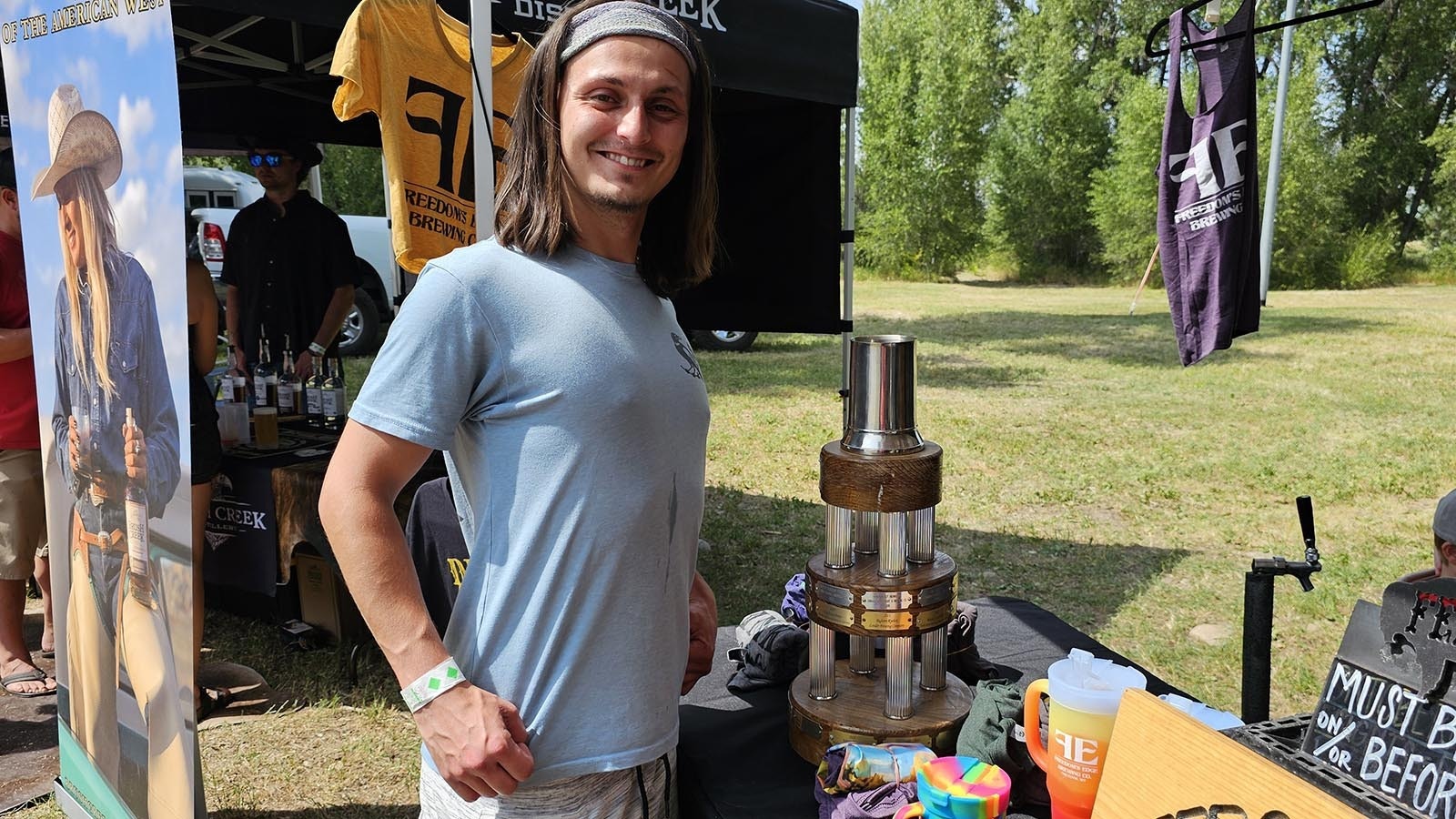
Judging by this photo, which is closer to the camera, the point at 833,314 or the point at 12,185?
the point at 12,185

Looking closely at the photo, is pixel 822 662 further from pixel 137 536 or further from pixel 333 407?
pixel 333 407

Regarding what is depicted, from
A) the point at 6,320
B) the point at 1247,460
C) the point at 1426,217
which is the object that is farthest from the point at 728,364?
the point at 1426,217

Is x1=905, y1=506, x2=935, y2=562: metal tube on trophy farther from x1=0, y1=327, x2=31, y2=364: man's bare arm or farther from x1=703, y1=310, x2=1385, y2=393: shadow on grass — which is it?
x1=703, y1=310, x2=1385, y2=393: shadow on grass

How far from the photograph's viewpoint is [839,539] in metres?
1.77

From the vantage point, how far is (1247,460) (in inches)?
276

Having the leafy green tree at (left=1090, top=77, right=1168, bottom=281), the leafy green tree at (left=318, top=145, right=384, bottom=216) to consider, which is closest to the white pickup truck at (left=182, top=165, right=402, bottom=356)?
the leafy green tree at (left=318, top=145, right=384, bottom=216)

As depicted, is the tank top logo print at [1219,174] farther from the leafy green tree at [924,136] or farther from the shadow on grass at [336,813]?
the leafy green tree at [924,136]

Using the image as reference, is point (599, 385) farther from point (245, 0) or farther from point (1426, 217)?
point (1426, 217)

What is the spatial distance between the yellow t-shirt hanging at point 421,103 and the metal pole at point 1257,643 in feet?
7.47

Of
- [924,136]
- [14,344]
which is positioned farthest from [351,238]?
[924,136]

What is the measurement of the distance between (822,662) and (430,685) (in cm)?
78

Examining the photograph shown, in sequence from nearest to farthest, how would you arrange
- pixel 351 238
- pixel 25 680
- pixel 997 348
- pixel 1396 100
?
pixel 25 680
pixel 351 238
pixel 997 348
pixel 1396 100

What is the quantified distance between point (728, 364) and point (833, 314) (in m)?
6.58

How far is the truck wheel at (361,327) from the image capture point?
1045 cm
